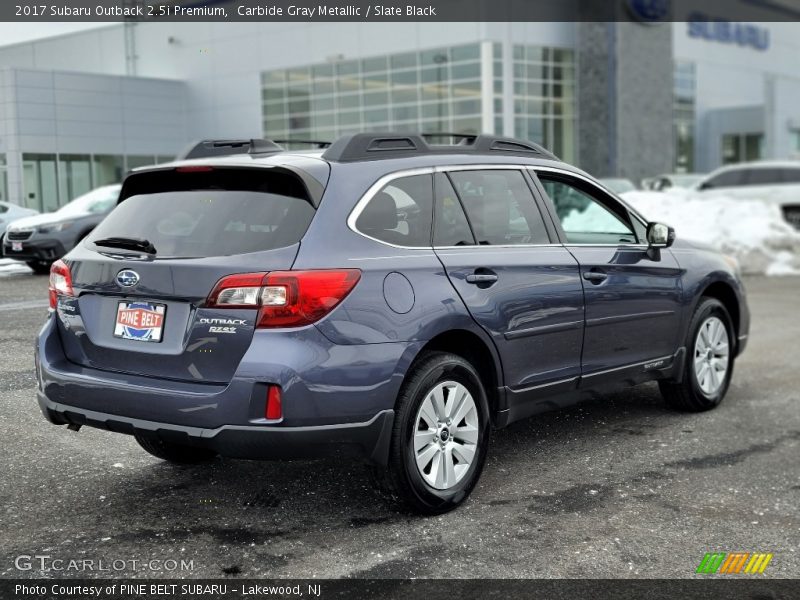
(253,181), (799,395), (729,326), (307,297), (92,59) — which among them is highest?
(92,59)

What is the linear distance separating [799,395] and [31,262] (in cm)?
1017

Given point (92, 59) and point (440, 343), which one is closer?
point (440, 343)

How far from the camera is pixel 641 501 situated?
4980mm

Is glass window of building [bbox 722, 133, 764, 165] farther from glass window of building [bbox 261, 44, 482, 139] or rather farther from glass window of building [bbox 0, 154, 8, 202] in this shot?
glass window of building [bbox 0, 154, 8, 202]

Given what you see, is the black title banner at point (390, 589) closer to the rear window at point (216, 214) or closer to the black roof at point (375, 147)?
the rear window at point (216, 214)

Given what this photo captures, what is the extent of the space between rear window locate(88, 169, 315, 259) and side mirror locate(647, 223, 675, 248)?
106 inches

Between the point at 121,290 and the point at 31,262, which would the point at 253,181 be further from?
the point at 31,262

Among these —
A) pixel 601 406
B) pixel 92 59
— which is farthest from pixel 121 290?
pixel 92 59

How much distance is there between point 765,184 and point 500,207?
2121 centimetres

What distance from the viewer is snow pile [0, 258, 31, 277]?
12922 mm

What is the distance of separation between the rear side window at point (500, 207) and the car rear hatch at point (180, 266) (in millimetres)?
1038

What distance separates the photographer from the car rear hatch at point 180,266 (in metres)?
4.18

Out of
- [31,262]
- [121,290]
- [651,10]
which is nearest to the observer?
[121,290]

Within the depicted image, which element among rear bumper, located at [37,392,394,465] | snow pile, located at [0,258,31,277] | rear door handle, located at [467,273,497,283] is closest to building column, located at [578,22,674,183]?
snow pile, located at [0,258,31,277]
